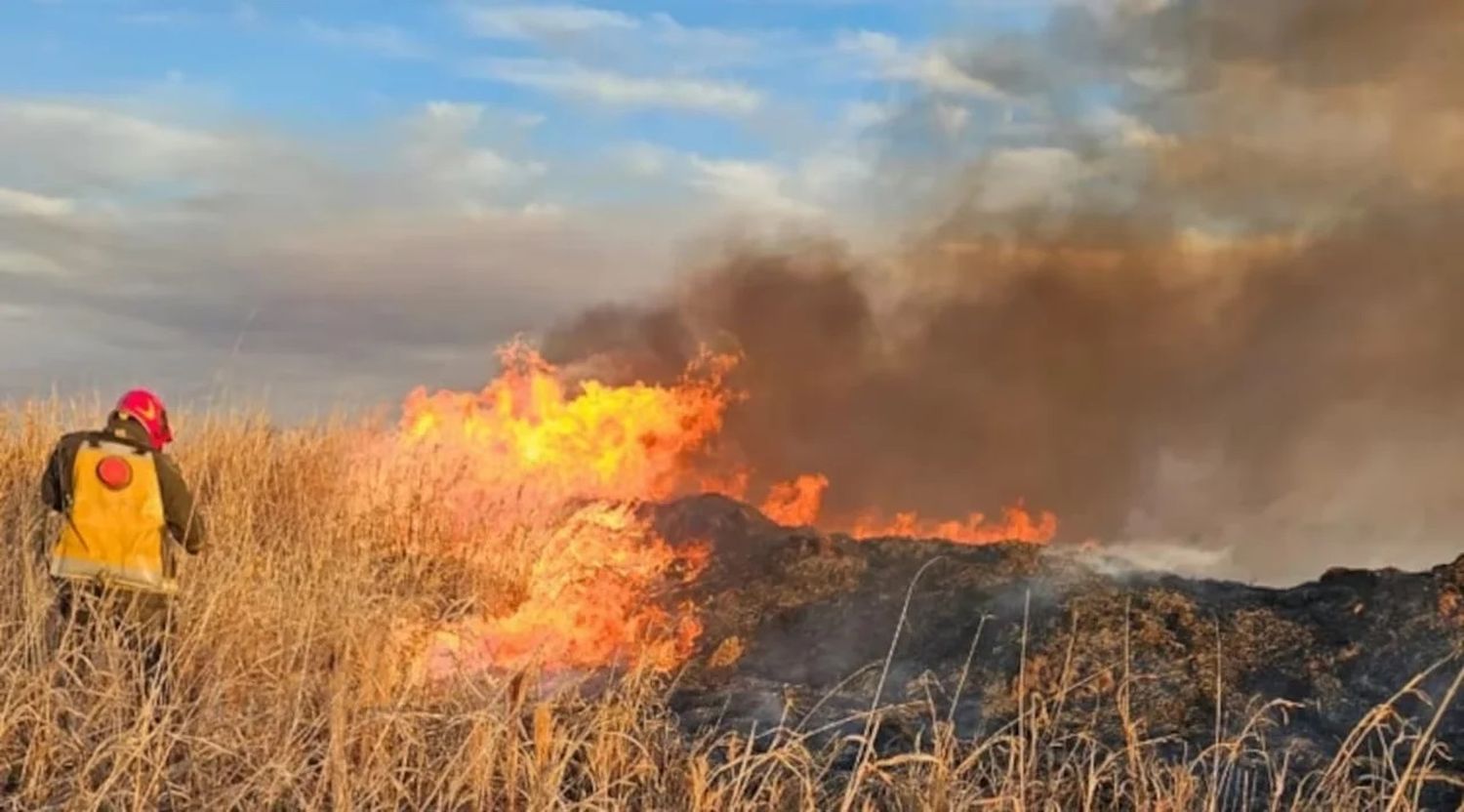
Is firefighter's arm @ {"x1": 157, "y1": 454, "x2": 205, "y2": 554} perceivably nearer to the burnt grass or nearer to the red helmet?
the red helmet

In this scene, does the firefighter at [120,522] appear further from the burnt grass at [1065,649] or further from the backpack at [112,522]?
the burnt grass at [1065,649]

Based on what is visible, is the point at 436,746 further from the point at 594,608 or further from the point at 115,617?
the point at 594,608

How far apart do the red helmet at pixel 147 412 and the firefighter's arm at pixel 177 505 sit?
213 mm

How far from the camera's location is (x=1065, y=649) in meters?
7.41

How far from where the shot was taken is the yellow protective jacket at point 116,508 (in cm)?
770

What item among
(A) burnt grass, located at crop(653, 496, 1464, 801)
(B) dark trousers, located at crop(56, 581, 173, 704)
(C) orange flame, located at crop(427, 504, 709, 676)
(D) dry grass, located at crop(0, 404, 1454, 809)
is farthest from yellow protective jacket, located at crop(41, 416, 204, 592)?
(A) burnt grass, located at crop(653, 496, 1464, 801)

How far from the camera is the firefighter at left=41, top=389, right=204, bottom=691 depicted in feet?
25.2

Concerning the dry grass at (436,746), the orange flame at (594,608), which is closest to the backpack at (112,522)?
the dry grass at (436,746)

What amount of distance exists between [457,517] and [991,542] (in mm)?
5248

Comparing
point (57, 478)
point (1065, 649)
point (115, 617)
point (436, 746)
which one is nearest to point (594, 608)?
point (115, 617)

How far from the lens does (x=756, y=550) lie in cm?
1060

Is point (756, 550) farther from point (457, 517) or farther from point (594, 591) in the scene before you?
point (457, 517)

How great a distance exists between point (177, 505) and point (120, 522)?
32 centimetres

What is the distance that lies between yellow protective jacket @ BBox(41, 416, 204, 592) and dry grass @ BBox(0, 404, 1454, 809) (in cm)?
28
